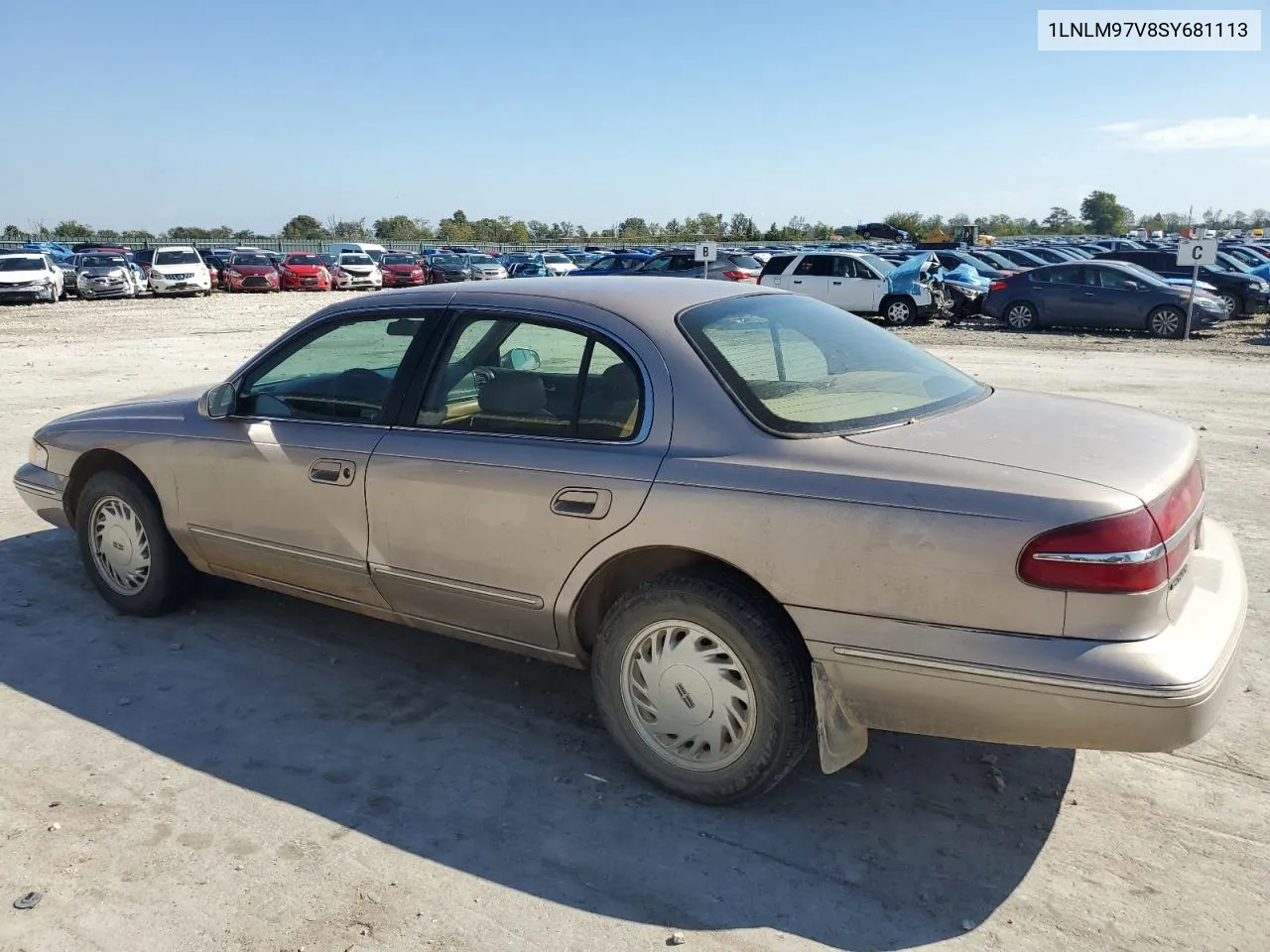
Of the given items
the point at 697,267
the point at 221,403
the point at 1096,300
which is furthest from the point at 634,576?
the point at 697,267

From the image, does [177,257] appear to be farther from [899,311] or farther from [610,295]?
[610,295]

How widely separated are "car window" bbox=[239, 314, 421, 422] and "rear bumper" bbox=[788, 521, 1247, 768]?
1.99 meters

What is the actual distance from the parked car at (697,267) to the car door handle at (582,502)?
21.6 metres

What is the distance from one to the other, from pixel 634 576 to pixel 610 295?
104 cm

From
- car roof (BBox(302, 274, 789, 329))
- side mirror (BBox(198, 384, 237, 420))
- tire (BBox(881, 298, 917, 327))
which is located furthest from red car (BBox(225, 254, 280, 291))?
car roof (BBox(302, 274, 789, 329))

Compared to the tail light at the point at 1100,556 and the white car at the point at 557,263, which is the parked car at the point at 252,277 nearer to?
the white car at the point at 557,263

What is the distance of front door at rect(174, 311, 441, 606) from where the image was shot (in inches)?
160

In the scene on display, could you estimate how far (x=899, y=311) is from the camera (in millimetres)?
22672

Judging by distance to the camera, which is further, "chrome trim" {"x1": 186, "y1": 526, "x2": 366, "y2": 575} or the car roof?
"chrome trim" {"x1": 186, "y1": 526, "x2": 366, "y2": 575}

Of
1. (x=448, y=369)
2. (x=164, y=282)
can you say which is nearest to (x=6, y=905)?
(x=448, y=369)

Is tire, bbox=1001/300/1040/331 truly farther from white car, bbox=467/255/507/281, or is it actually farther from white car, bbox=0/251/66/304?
A: white car, bbox=0/251/66/304

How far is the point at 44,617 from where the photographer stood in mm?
5000

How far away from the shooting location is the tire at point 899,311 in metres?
22.5

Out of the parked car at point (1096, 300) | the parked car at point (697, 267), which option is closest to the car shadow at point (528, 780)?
the parked car at point (1096, 300)
